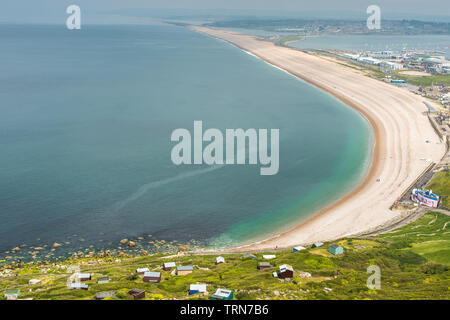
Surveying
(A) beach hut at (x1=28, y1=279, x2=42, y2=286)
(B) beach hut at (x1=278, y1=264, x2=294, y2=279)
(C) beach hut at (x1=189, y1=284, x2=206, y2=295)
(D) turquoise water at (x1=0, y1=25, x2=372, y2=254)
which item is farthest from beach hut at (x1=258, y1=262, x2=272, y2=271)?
(A) beach hut at (x1=28, y1=279, x2=42, y2=286)

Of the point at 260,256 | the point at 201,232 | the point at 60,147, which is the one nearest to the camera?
the point at 260,256

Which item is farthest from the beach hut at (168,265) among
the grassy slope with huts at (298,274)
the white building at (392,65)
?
the white building at (392,65)

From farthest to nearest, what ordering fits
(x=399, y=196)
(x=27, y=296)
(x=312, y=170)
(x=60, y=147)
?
(x=60, y=147)
(x=312, y=170)
(x=399, y=196)
(x=27, y=296)

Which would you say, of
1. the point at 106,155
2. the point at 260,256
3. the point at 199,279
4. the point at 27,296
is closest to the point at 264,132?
the point at 106,155

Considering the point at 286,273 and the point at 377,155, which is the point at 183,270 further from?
the point at 377,155
